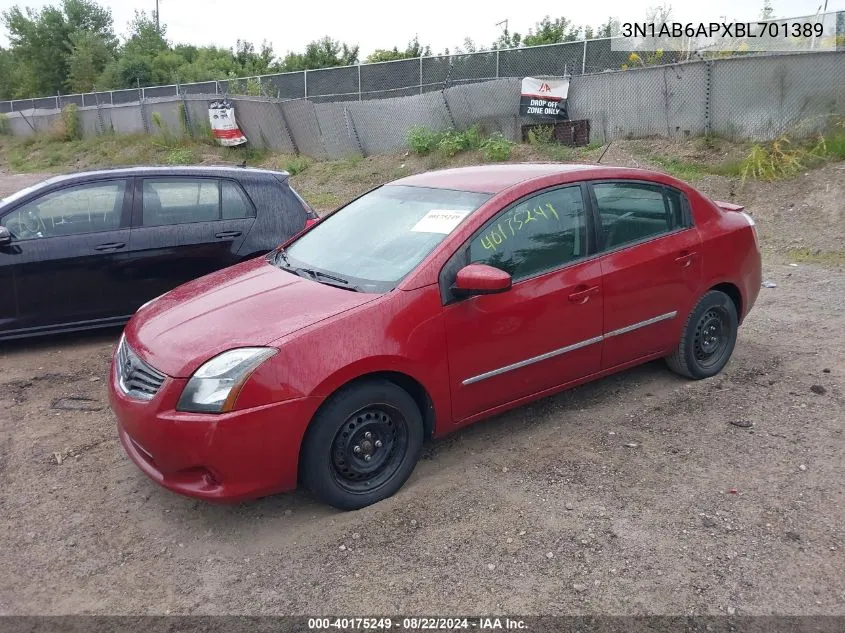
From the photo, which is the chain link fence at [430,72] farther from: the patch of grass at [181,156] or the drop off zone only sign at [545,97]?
the patch of grass at [181,156]

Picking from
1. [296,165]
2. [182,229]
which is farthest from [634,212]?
[296,165]

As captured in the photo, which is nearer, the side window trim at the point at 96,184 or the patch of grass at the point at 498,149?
the side window trim at the point at 96,184

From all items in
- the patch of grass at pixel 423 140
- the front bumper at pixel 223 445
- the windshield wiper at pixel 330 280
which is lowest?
the front bumper at pixel 223 445

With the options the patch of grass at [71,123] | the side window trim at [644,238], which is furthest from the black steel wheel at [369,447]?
the patch of grass at [71,123]

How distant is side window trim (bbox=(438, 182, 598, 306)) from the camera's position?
378 centimetres

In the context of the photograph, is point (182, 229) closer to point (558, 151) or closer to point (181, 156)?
point (558, 151)

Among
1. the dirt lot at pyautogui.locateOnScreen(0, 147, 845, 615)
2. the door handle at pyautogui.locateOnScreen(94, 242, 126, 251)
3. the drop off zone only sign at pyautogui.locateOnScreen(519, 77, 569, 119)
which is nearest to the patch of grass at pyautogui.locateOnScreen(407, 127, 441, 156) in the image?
the drop off zone only sign at pyautogui.locateOnScreen(519, 77, 569, 119)

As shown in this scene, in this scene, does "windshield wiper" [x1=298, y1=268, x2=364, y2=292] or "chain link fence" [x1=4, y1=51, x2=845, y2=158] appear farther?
"chain link fence" [x1=4, y1=51, x2=845, y2=158]

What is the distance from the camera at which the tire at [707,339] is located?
496 cm

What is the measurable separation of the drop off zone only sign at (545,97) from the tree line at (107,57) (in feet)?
65.5

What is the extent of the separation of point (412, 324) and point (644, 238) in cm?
187

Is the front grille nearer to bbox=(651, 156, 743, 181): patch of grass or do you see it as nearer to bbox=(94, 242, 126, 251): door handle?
bbox=(94, 242, 126, 251): door handle

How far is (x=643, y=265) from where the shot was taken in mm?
4539

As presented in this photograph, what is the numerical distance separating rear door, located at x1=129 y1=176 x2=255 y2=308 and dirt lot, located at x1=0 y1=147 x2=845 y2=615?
63.0 inches
